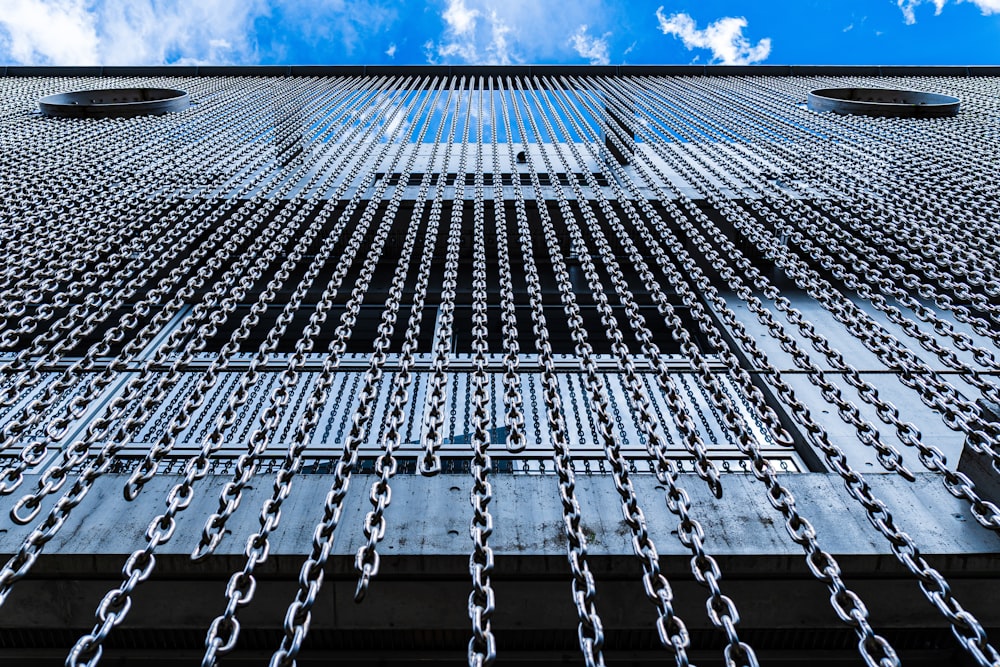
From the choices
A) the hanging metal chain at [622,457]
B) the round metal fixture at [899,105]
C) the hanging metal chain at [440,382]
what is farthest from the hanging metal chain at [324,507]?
the round metal fixture at [899,105]

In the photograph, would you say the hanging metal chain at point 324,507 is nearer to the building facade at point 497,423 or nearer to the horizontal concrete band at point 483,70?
the building facade at point 497,423

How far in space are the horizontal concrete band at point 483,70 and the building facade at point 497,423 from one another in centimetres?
654

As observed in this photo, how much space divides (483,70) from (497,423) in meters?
10.3

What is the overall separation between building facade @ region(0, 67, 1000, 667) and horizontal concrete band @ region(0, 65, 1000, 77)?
257 inches

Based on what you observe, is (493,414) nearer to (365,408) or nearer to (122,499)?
(365,408)

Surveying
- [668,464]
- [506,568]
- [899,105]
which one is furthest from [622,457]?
[899,105]

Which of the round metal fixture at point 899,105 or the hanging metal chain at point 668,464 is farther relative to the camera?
the round metal fixture at point 899,105

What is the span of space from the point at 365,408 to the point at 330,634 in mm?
639

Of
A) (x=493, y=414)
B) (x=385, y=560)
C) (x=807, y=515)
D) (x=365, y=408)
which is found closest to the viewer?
(x=385, y=560)

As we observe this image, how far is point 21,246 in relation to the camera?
3.18 meters

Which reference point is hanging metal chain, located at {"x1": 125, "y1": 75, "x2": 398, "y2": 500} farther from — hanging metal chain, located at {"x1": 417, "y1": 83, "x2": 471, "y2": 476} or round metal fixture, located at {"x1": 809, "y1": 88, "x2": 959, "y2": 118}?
round metal fixture, located at {"x1": 809, "y1": 88, "x2": 959, "y2": 118}

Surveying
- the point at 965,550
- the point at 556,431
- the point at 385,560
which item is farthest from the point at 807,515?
the point at 385,560

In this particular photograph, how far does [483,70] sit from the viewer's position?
37.6 feet

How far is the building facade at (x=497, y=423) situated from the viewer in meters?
1.49
